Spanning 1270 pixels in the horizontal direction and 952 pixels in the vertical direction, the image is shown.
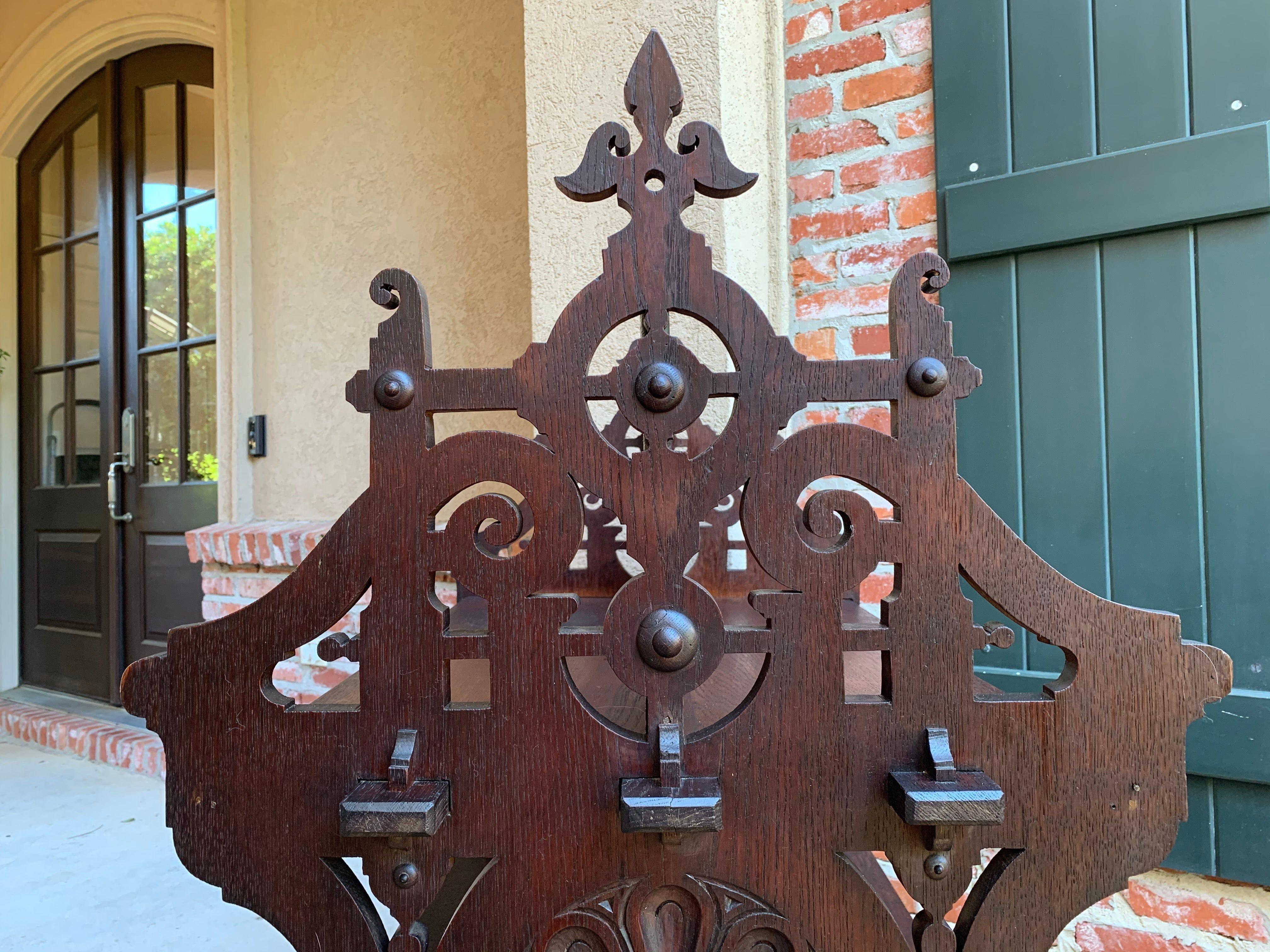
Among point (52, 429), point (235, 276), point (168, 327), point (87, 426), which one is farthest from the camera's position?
point (52, 429)

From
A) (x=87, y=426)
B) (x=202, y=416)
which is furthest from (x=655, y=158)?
(x=87, y=426)

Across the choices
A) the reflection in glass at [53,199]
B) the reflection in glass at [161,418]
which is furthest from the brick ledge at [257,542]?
the reflection in glass at [53,199]

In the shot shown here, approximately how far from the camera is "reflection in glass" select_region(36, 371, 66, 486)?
326 centimetres

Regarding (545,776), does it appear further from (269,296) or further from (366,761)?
(269,296)

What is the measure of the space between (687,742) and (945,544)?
28 cm

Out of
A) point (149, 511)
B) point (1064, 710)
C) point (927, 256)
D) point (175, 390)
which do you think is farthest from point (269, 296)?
point (1064, 710)

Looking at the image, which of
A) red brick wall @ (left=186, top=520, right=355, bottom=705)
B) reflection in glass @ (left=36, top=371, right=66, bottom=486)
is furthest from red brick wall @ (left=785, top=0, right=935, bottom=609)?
reflection in glass @ (left=36, top=371, right=66, bottom=486)

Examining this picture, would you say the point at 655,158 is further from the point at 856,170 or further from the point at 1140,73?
the point at 1140,73

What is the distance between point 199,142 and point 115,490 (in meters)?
1.46

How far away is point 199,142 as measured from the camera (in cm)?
282

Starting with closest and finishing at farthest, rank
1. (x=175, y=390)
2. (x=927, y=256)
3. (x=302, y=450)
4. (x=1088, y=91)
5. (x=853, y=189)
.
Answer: (x=927, y=256) < (x=1088, y=91) < (x=853, y=189) < (x=302, y=450) < (x=175, y=390)

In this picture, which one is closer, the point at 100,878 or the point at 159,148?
the point at 100,878

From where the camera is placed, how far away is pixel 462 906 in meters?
0.60

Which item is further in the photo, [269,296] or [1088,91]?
[269,296]
